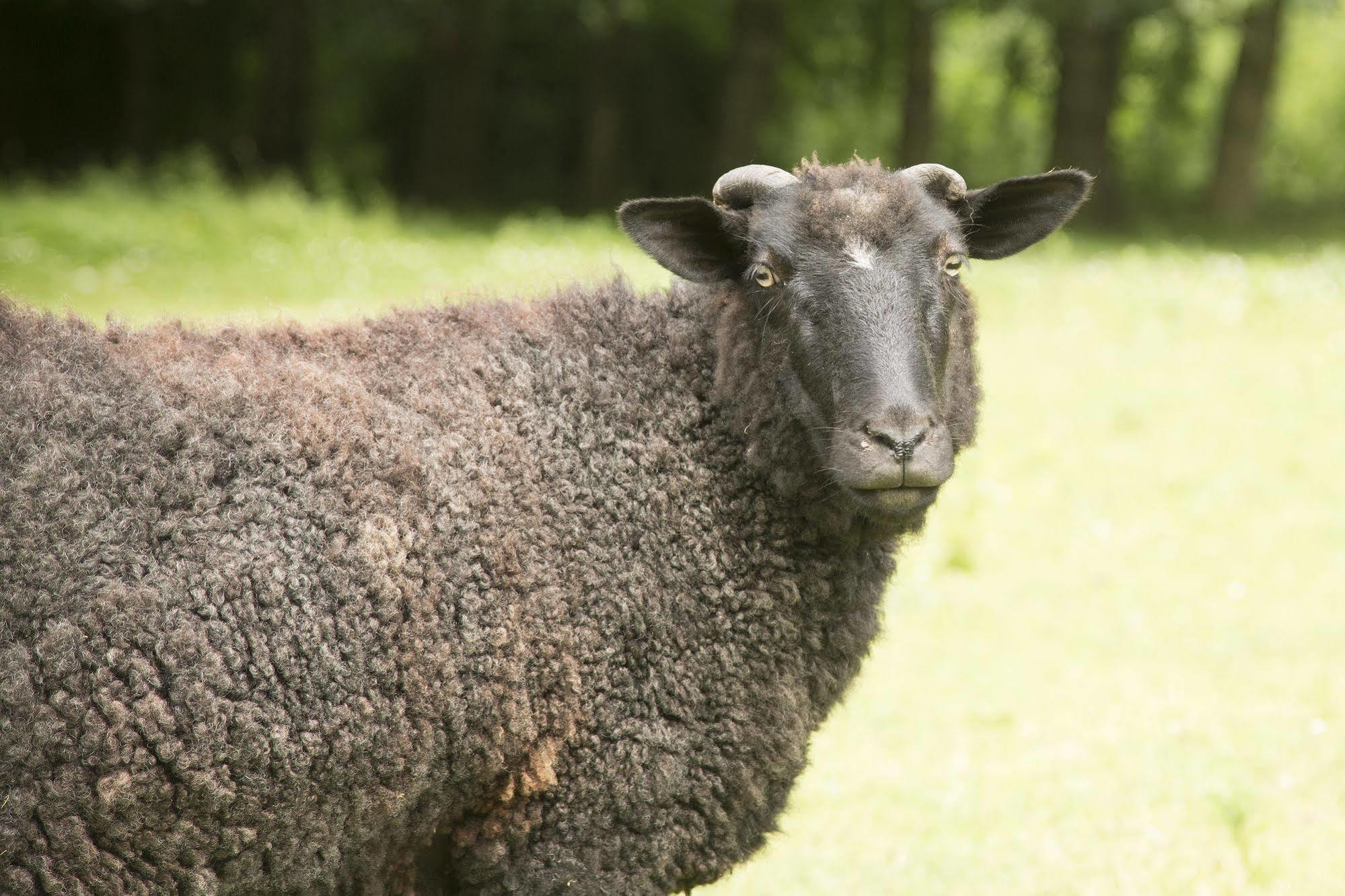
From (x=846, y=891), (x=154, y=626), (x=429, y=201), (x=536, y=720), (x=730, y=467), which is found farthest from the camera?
(x=429, y=201)

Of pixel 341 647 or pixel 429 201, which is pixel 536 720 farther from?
pixel 429 201

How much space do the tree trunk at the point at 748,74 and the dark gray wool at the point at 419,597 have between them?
24058 mm

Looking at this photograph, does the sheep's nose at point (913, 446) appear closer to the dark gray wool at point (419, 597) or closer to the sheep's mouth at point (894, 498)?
the sheep's mouth at point (894, 498)

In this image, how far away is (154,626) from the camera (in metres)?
3.61

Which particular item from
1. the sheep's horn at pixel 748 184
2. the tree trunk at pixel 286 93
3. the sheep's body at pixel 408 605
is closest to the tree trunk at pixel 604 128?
the tree trunk at pixel 286 93

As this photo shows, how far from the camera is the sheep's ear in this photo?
16.0 feet

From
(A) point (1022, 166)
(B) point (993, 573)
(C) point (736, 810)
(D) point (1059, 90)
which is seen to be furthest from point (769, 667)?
(A) point (1022, 166)

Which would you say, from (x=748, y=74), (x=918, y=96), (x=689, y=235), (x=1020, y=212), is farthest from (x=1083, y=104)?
(x=689, y=235)

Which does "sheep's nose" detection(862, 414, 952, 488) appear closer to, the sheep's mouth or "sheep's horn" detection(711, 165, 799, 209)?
the sheep's mouth

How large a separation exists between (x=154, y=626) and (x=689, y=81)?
34.1 meters

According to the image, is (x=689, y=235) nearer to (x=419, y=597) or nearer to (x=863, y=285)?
(x=863, y=285)

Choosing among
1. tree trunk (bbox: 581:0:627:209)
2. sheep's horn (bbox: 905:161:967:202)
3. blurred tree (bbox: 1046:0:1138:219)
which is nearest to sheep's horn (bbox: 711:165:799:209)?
sheep's horn (bbox: 905:161:967:202)

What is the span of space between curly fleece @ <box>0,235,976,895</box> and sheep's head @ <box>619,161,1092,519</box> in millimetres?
128

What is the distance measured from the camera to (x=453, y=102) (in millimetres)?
30781
